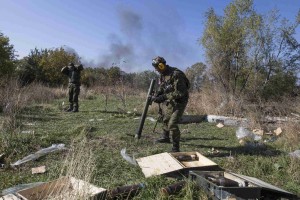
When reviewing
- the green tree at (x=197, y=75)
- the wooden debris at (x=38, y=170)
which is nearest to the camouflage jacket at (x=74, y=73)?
the green tree at (x=197, y=75)

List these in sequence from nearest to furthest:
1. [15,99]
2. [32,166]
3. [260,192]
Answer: [260,192] < [32,166] < [15,99]

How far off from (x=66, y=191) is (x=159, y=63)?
3992mm

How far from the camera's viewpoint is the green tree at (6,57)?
22.8 m

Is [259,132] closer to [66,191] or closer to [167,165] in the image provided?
[167,165]

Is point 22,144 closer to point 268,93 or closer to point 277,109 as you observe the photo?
point 277,109

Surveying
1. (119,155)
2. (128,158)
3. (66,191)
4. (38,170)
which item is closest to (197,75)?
(119,155)

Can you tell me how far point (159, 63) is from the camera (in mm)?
7145

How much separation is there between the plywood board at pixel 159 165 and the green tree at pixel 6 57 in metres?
19.3

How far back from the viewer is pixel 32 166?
18.5 feet

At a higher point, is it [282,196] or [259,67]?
[259,67]

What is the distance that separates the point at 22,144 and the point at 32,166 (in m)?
0.95

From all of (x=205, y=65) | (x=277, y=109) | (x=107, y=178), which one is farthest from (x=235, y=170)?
(x=205, y=65)

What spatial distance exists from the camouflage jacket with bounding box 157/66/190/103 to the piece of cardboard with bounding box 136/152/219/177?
1372 mm

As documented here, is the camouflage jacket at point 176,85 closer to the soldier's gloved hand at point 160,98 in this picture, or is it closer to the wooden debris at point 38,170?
the soldier's gloved hand at point 160,98
